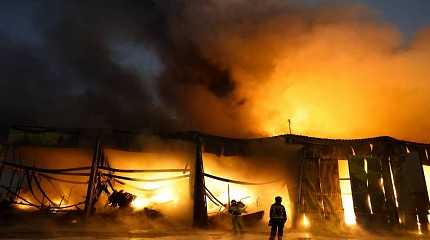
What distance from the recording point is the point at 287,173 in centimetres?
1529

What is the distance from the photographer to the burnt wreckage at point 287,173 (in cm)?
1291

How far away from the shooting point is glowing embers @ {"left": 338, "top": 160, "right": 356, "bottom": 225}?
46.2 ft

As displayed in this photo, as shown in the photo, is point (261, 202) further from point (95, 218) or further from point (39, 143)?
point (39, 143)

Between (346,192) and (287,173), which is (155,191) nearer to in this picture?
(287,173)

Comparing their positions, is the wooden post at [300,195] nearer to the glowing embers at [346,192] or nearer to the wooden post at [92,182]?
the glowing embers at [346,192]

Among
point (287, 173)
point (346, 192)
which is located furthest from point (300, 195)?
point (346, 192)

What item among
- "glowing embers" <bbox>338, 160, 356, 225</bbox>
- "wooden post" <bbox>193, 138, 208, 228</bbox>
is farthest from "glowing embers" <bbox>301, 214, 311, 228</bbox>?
"wooden post" <bbox>193, 138, 208, 228</bbox>

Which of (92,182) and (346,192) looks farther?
(346,192)

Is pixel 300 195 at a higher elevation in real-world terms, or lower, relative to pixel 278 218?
higher

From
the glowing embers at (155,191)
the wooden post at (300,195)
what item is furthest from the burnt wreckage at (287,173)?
the glowing embers at (155,191)

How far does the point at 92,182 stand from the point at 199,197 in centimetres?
418

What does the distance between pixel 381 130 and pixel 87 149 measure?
17.4 metres

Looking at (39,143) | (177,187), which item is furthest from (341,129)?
(39,143)

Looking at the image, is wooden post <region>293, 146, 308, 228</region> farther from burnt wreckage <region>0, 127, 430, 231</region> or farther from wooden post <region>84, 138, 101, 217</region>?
wooden post <region>84, 138, 101, 217</region>
